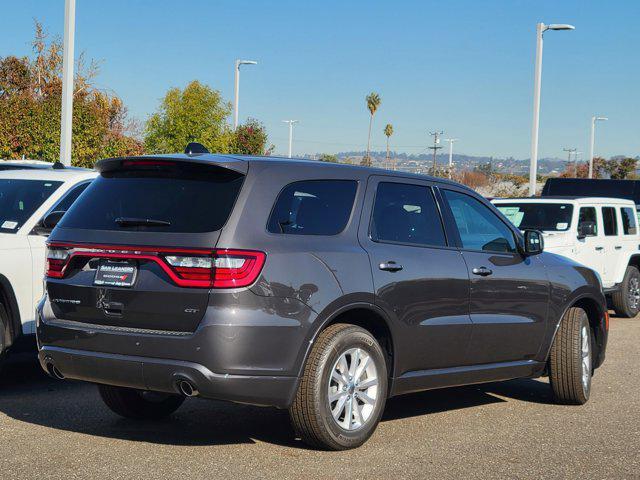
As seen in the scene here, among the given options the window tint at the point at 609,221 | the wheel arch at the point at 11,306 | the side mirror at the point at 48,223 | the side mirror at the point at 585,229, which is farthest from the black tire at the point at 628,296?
the wheel arch at the point at 11,306

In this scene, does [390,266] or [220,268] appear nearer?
[220,268]

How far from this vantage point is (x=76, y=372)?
6.09 m

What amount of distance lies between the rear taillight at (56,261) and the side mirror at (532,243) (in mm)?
3497

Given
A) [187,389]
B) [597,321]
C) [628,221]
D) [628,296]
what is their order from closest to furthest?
[187,389]
[597,321]
[628,296]
[628,221]

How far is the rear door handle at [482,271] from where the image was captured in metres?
7.31

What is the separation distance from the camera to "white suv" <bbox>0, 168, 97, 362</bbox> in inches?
314

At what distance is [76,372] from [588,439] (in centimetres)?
342

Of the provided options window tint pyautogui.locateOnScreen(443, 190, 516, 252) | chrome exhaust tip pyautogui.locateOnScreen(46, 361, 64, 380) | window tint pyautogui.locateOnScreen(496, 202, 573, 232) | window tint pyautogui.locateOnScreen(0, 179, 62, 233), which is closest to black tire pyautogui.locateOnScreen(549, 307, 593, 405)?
window tint pyautogui.locateOnScreen(443, 190, 516, 252)

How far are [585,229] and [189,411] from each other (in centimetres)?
841

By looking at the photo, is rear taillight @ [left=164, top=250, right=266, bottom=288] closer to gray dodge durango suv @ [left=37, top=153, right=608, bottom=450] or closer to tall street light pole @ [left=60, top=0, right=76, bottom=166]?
gray dodge durango suv @ [left=37, top=153, right=608, bottom=450]

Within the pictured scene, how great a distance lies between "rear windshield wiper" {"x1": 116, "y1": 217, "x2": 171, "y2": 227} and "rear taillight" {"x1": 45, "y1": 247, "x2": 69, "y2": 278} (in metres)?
0.45

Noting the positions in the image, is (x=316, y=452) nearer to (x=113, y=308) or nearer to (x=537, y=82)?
(x=113, y=308)

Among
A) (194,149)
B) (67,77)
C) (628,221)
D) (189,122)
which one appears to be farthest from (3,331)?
(189,122)

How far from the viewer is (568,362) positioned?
26.6 ft
